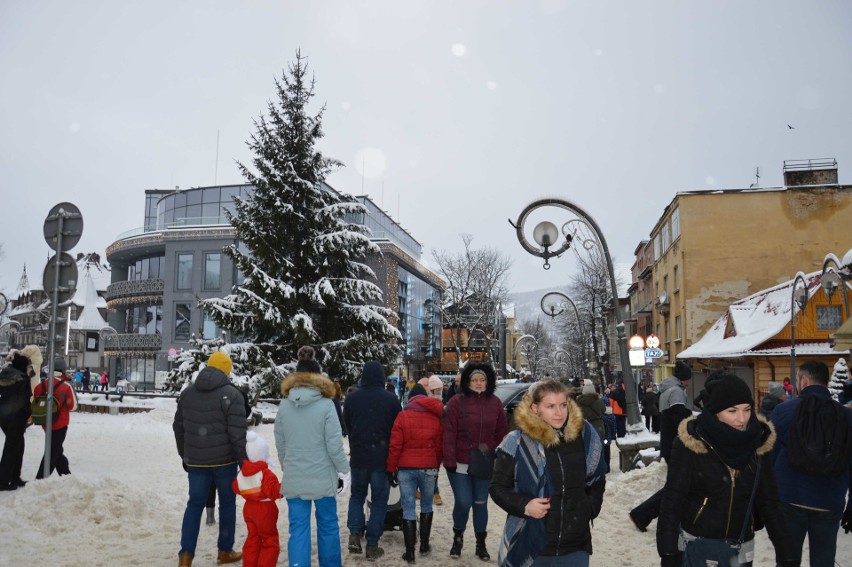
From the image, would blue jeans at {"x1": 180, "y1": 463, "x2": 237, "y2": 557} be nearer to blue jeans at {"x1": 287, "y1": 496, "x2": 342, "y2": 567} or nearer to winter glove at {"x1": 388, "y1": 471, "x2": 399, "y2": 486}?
blue jeans at {"x1": 287, "y1": 496, "x2": 342, "y2": 567}

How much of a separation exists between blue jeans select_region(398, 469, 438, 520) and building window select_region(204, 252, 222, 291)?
4632 centimetres

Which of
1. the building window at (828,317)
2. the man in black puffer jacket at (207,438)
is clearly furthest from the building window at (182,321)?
the man in black puffer jacket at (207,438)

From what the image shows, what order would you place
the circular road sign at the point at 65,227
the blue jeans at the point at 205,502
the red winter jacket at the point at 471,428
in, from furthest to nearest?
the circular road sign at the point at 65,227 < the red winter jacket at the point at 471,428 < the blue jeans at the point at 205,502

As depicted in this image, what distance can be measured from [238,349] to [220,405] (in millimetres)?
17249

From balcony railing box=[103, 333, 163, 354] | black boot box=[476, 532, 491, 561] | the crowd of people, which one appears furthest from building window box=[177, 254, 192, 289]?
black boot box=[476, 532, 491, 561]

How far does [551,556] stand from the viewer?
135 inches

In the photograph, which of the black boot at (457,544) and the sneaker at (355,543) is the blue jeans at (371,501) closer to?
the sneaker at (355,543)

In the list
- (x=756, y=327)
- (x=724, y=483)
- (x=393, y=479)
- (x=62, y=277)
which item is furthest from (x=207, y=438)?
(x=756, y=327)

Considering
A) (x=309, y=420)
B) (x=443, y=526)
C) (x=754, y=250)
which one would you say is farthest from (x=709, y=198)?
(x=309, y=420)

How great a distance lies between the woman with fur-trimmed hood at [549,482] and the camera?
134 inches

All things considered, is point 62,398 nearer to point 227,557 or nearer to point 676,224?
point 227,557

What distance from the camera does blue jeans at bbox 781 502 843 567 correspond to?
4.36 meters

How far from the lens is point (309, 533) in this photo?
5.32 m

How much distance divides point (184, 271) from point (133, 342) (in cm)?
752
